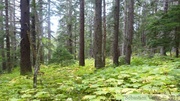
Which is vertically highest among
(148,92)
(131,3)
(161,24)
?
(131,3)

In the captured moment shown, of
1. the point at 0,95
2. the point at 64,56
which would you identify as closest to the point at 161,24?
the point at 64,56

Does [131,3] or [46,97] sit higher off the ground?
[131,3]

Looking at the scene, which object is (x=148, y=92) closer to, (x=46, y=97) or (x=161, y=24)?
(x=46, y=97)

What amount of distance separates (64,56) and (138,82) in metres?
9.28

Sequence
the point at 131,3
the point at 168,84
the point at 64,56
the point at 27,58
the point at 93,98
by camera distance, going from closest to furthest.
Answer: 1. the point at 93,98
2. the point at 168,84
3. the point at 27,58
4. the point at 131,3
5. the point at 64,56

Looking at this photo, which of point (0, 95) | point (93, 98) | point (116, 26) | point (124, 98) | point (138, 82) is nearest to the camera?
point (124, 98)

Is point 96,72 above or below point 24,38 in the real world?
below

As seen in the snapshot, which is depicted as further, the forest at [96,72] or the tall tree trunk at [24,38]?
the tall tree trunk at [24,38]

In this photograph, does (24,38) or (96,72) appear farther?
(24,38)

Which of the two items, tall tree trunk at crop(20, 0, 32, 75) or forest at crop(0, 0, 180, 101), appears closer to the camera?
forest at crop(0, 0, 180, 101)

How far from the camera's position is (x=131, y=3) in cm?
949

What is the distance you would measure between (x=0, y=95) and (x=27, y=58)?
4072 mm

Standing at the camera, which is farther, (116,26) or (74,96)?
(116,26)

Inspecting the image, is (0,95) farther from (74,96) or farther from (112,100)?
(112,100)
